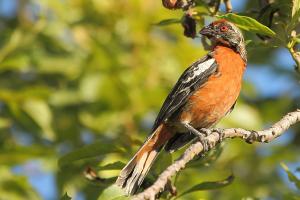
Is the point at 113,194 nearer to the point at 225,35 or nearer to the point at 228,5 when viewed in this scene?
the point at 228,5

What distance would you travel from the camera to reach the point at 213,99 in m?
6.52

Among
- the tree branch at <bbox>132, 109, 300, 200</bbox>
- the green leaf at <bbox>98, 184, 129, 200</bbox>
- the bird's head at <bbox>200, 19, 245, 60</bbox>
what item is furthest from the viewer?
the bird's head at <bbox>200, 19, 245, 60</bbox>

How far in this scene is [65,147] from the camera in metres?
8.37

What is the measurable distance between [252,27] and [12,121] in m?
4.94

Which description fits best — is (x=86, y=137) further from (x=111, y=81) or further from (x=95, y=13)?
(x=95, y=13)

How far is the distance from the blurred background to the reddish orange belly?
866 mm

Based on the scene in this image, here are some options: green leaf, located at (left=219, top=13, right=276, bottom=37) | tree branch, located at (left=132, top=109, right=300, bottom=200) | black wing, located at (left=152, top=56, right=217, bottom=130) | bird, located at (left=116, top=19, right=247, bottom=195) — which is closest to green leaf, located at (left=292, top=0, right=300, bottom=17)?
green leaf, located at (left=219, top=13, right=276, bottom=37)

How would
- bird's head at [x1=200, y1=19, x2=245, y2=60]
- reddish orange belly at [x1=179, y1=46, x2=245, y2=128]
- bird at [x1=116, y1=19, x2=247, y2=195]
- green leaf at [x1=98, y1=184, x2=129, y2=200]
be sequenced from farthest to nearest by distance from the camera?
bird's head at [x1=200, y1=19, x2=245, y2=60], reddish orange belly at [x1=179, y1=46, x2=245, y2=128], bird at [x1=116, y1=19, x2=247, y2=195], green leaf at [x1=98, y1=184, x2=129, y2=200]

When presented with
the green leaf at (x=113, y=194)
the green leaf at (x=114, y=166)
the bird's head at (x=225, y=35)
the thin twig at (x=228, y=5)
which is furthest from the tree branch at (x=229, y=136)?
the bird's head at (x=225, y=35)

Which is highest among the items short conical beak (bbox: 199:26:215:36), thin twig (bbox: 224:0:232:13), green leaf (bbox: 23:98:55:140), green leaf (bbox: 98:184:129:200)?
thin twig (bbox: 224:0:232:13)

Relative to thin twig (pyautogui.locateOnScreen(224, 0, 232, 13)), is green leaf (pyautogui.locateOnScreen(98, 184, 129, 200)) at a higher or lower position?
lower

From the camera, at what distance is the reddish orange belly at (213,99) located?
6.50 m

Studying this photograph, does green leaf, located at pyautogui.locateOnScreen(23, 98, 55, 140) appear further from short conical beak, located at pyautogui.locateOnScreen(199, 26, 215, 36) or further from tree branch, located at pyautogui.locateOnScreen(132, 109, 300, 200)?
tree branch, located at pyautogui.locateOnScreen(132, 109, 300, 200)

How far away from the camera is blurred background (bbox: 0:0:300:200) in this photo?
25.4 ft
